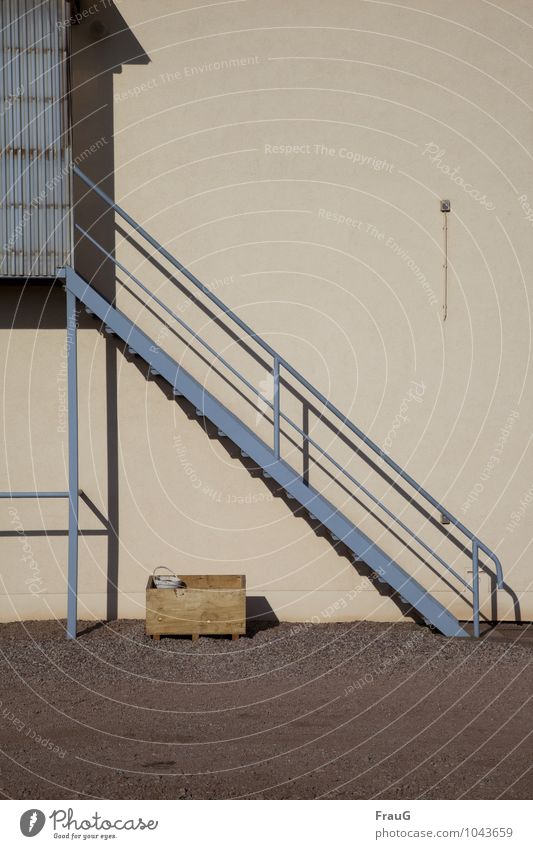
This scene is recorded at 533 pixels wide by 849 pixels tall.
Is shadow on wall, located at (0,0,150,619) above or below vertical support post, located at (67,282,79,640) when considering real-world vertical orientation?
above

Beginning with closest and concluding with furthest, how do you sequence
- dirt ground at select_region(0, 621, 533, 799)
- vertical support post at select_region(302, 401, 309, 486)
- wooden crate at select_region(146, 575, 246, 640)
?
dirt ground at select_region(0, 621, 533, 799), wooden crate at select_region(146, 575, 246, 640), vertical support post at select_region(302, 401, 309, 486)

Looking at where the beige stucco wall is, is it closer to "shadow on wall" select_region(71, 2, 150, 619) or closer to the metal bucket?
"shadow on wall" select_region(71, 2, 150, 619)

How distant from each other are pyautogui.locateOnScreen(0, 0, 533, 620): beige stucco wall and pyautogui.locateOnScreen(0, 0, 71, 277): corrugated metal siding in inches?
37.7

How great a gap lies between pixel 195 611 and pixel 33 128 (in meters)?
5.71

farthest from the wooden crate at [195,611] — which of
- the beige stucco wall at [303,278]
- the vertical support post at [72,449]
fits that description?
the beige stucco wall at [303,278]

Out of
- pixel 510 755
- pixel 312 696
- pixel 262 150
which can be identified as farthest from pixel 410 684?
pixel 262 150

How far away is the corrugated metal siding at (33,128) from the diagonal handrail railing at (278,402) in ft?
Result: 1.29

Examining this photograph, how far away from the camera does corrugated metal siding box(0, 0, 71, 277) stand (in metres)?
11.6

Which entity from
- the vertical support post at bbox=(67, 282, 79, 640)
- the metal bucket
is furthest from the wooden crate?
the vertical support post at bbox=(67, 282, 79, 640)

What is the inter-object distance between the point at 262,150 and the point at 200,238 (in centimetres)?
132

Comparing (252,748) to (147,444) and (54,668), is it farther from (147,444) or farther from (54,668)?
(147,444)

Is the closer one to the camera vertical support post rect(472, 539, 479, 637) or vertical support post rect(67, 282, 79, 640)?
vertical support post rect(67, 282, 79, 640)

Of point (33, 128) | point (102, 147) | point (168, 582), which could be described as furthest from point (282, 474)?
point (33, 128)

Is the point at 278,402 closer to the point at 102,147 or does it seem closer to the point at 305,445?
the point at 305,445
